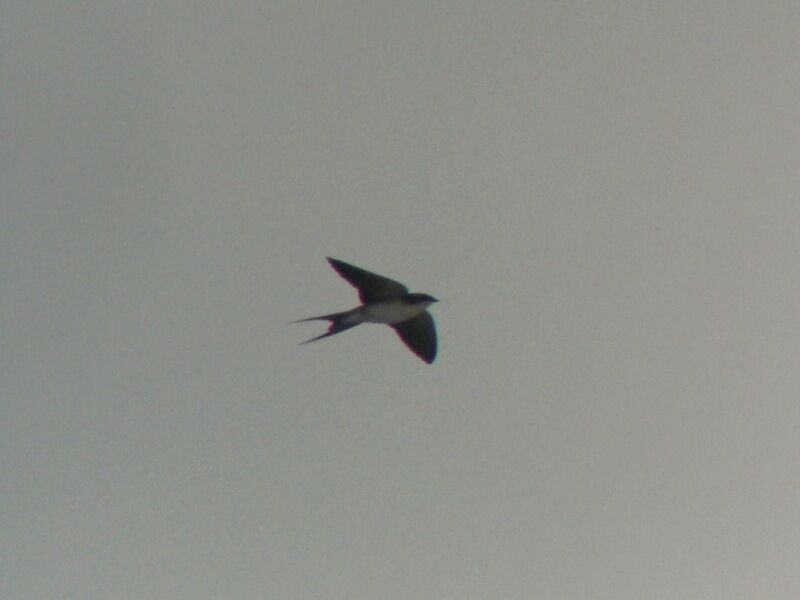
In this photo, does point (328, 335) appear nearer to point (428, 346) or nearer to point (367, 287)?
point (367, 287)

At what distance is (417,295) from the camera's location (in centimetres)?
1027

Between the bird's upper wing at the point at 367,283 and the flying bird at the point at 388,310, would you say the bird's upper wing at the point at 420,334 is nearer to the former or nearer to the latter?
the flying bird at the point at 388,310

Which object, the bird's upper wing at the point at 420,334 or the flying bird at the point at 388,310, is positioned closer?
the flying bird at the point at 388,310

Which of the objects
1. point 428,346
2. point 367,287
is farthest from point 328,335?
point 428,346

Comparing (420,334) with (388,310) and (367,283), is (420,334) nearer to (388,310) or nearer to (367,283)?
(388,310)

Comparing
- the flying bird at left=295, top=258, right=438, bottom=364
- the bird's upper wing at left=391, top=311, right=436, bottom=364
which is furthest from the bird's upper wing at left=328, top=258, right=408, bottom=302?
the bird's upper wing at left=391, top=311, right=436, bottom=364

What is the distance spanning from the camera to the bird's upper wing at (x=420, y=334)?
1070cm

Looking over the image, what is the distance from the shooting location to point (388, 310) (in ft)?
33.5

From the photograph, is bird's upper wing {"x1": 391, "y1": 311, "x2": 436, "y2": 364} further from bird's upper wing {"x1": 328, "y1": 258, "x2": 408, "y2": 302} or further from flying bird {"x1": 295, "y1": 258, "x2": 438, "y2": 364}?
bird's upper wing {"x1": 328, "y1": 258, "x2": 408, "y2": 302}

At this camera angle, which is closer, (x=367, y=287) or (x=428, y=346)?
(x=367, y=287)

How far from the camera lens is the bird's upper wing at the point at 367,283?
9961 millimetres

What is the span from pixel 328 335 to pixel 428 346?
61.6 inches

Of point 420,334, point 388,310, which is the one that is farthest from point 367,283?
point 420,334

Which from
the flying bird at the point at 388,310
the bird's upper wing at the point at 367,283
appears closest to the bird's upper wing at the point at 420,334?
the flying bird at the point at 388,310
